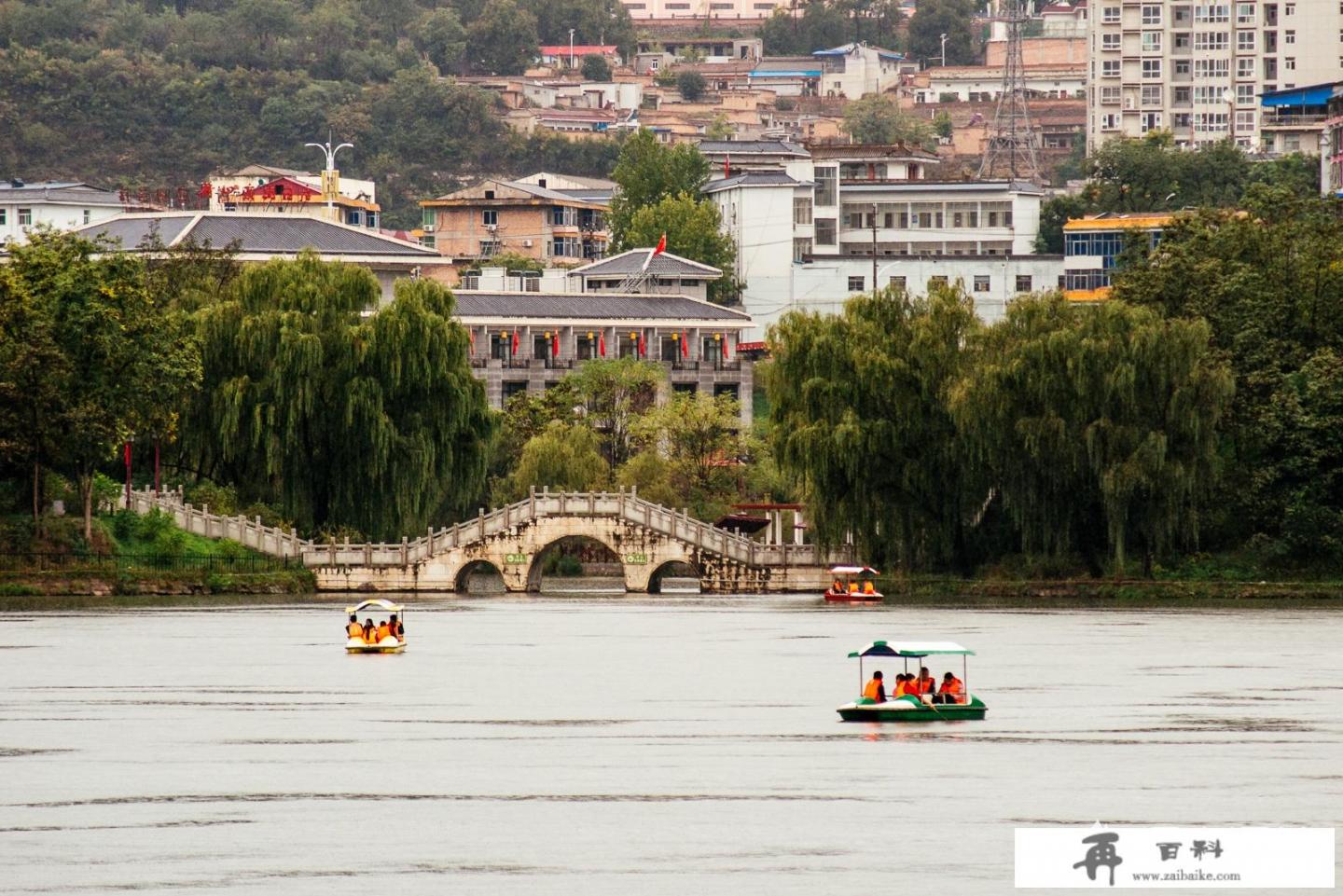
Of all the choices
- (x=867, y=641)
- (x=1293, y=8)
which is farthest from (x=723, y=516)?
(x=1293, y=8)

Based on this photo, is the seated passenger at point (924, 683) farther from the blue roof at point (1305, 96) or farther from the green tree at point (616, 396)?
the blue roof at point (1305, 96)

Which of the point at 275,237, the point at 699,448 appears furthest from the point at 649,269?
the point at 699,448

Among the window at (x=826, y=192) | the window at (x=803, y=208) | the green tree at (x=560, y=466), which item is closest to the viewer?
the green tree at (x=560, y=466)

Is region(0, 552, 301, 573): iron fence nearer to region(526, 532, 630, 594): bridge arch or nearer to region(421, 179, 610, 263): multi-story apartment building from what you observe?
region(526, 532, 630, 594): bridge arch

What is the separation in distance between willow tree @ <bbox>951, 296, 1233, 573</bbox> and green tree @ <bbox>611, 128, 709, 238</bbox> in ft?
260

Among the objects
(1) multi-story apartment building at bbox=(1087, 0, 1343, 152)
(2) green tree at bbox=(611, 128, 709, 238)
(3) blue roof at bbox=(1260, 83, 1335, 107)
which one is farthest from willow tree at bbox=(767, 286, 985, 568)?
(1) multi-story apartment building at bbox=(1087, 0, 1343, 152)

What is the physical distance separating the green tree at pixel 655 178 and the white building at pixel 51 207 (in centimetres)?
2915

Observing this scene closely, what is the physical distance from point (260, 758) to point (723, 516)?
196 ft

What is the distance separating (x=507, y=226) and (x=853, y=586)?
88.1 meters

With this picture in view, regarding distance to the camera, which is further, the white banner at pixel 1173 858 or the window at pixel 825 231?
the window at pixel 825 231

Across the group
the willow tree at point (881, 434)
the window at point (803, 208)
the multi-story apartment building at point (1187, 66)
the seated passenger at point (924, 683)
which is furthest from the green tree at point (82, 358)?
the multi-story apartment building at point (1187, 66)

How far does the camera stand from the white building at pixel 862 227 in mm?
137375

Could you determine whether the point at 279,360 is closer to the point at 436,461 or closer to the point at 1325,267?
the point at 436,461

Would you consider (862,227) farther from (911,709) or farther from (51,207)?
(911,709)
